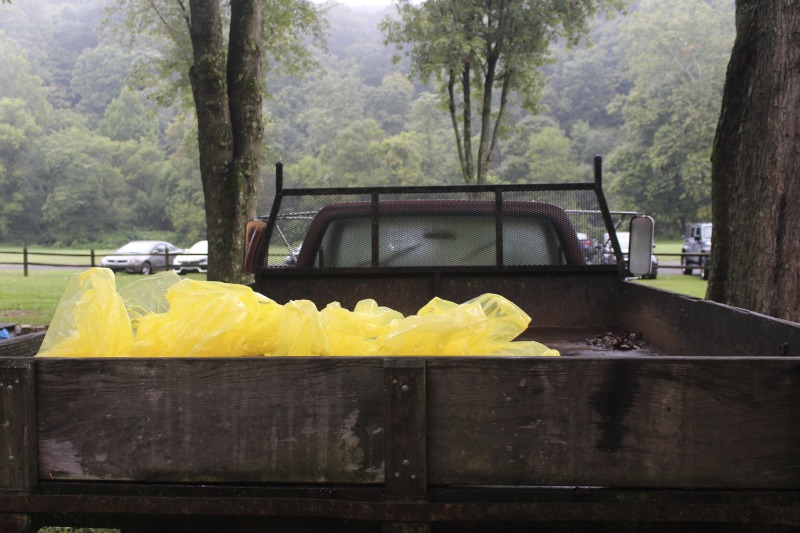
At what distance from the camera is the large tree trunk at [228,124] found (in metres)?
9.88

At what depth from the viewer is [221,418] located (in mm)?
1909

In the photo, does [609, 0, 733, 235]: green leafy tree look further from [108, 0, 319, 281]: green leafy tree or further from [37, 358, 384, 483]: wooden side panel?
[37, 358, 384, 483]: wooden side panel

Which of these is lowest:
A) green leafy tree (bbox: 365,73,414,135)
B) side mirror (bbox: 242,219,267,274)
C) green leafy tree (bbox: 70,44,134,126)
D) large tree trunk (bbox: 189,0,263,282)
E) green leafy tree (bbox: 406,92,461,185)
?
side mirror (bbox: 242,219,267,274)

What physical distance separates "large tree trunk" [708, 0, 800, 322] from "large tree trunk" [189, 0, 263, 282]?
20.4ft

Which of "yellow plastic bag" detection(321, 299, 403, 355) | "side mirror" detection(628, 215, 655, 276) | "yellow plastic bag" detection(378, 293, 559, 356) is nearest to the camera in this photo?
"yellow plastic bag" detection(378, 293, 559, 356)

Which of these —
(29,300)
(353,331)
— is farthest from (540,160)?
(353,331)

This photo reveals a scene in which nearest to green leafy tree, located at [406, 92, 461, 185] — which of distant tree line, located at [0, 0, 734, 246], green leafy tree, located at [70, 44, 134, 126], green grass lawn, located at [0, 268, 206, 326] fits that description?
distant tree line, located at [0, 0, 734, 246]

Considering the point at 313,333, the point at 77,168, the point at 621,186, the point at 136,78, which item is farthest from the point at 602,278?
the point at 77,168

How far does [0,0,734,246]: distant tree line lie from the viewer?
67312mm

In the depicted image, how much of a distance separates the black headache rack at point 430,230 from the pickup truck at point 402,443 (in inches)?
122

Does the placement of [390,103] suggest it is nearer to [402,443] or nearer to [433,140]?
[433,140]

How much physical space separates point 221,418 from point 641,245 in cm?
352

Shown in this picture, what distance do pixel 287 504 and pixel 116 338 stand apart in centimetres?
80

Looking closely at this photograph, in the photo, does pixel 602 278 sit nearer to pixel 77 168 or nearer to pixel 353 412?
pixel 353 412
